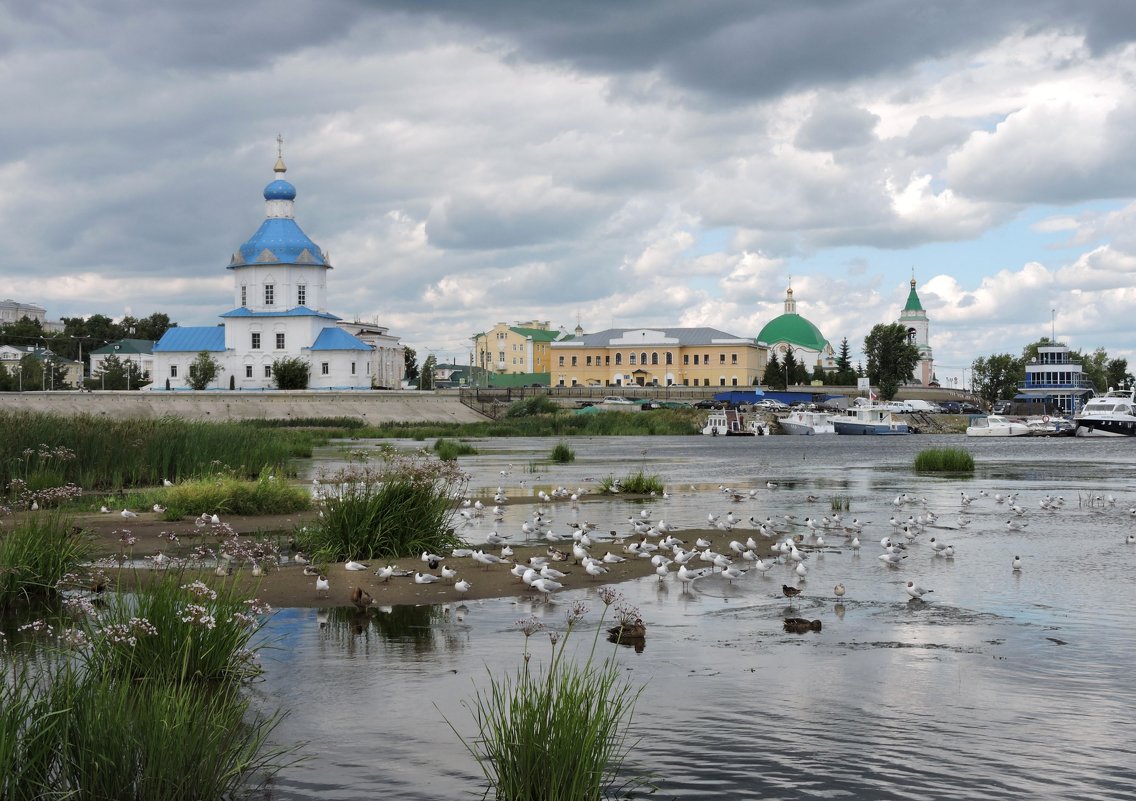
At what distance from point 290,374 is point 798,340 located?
87.6 m

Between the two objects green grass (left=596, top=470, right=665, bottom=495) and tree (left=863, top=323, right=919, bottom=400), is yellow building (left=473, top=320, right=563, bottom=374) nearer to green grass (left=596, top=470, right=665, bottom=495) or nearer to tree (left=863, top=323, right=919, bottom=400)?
tree (left=863, top=323, right=919, bottom=400)

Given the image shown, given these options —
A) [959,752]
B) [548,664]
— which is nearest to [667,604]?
[548,664]

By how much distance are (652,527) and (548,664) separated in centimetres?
1123

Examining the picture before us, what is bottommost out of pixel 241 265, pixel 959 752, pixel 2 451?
pixel 959 752

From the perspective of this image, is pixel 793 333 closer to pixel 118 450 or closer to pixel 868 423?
pixel 868 423

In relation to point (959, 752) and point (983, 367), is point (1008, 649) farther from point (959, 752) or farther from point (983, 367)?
point (983, 367)

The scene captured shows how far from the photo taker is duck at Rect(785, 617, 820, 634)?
42.9 ft

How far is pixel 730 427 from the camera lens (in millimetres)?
93875

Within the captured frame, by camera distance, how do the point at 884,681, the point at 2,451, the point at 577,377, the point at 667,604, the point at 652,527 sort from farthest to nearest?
the point at 577,377, the point at 2,451, the point at 652,527, the point at 667,604, the point at 884,681

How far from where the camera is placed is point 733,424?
94.6m

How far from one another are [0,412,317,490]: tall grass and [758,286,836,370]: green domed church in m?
140

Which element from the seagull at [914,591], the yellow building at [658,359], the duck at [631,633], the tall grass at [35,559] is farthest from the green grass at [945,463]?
the yellow building at [658,359]

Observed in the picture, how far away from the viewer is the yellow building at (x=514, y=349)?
181 m

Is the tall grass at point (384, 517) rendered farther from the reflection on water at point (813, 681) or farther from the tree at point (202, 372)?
the tree at point (202, 372)
